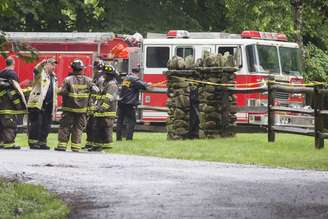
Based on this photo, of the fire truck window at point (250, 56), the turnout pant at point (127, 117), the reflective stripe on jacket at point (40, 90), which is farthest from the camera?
the fire truck window at point (250, 56)

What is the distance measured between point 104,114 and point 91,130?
509mm

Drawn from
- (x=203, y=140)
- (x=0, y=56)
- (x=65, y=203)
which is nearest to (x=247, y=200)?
(x=65, y=203)

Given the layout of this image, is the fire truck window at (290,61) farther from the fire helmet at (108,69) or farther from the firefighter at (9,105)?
the firefighter at (9,105)

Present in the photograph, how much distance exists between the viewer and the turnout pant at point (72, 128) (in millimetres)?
20297

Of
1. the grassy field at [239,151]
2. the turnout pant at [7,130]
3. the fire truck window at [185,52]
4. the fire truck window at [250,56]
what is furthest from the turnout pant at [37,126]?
the fire truck window at [250,56]

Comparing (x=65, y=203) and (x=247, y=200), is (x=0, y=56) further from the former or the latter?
(x=247, y=200)

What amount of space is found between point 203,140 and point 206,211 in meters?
12.9

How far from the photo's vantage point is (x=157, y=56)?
31.2 meters

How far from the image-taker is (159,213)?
31.9 feet

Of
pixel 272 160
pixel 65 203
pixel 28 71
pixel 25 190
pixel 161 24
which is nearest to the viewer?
pixel 65 203

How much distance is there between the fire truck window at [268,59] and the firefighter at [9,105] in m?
10.9

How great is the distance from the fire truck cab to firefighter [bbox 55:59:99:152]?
31.9ft

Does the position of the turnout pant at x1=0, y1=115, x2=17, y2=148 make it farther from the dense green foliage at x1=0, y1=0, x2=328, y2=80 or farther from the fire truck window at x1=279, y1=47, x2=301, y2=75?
the dense green foliage at x1=0, y1=0, x2=328, y2=80

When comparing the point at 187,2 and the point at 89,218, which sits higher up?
the point at 187,2
